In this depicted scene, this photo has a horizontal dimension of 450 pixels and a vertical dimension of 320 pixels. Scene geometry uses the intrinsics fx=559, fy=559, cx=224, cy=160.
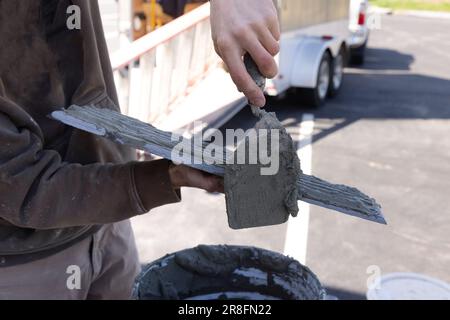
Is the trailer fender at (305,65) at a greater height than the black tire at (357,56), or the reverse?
the trailer fender at (305,65)

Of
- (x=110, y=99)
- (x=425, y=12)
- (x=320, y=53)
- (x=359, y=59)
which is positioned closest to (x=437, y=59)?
(x=359, y=59)

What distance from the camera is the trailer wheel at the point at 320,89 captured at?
7315 millimetres

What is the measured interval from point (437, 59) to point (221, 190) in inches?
419

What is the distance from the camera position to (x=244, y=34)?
4.04 feet

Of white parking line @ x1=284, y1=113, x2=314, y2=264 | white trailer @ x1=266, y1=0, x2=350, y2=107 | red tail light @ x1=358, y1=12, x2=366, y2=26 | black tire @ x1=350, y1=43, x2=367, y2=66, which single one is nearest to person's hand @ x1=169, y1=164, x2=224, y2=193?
white parking line @ x1=284, y1=113, x2=314, y2=264

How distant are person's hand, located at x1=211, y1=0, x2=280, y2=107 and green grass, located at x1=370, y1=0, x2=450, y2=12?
1755 cm

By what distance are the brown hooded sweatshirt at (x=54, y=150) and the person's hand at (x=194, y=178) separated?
3cm

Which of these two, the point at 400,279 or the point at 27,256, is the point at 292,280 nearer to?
the point at 27,256

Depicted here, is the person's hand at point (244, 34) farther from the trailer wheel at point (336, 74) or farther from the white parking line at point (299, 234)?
the trailer wheel at point (336, 74)

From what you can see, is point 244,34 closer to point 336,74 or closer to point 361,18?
point 336,74

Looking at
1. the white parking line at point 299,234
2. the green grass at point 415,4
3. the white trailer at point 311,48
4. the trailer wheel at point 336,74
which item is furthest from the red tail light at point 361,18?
the green grass at point 415,4

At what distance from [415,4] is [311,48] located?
496 inches

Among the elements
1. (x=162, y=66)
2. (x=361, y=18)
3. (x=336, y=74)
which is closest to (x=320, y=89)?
(x=336, y=74)
